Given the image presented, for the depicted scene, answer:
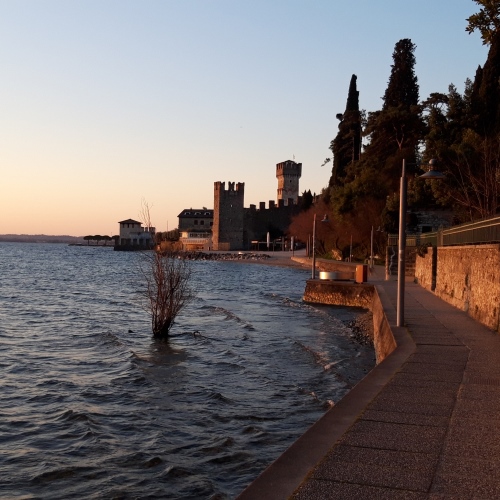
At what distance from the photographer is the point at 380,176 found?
62250 mm

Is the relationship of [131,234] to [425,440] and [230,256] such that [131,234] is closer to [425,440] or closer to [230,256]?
[230,256]

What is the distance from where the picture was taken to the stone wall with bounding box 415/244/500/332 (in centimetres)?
1511

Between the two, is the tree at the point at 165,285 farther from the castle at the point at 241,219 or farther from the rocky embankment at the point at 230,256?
the castle at the point at 241,219

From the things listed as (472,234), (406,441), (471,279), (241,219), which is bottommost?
(406,441)

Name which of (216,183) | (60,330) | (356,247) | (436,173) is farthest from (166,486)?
(216,183)

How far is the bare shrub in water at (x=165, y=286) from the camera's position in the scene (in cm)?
2016

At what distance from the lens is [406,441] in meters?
6.70

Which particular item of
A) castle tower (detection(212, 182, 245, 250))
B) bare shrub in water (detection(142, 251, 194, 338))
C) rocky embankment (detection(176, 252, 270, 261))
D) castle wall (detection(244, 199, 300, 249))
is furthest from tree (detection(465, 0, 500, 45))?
castle wall (detection(244, 199, 300, 249))

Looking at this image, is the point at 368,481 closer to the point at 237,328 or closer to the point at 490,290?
the point at 490,290

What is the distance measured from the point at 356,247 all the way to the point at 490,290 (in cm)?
5218

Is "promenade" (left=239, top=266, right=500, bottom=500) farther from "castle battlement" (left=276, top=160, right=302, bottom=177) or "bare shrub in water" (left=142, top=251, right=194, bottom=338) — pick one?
"castle battlement" (left=276, top=160, right=302, bottom=177)

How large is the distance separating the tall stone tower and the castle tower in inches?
1122

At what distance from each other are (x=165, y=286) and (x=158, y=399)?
743 cm

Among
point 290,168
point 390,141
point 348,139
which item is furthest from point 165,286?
point 290,168
